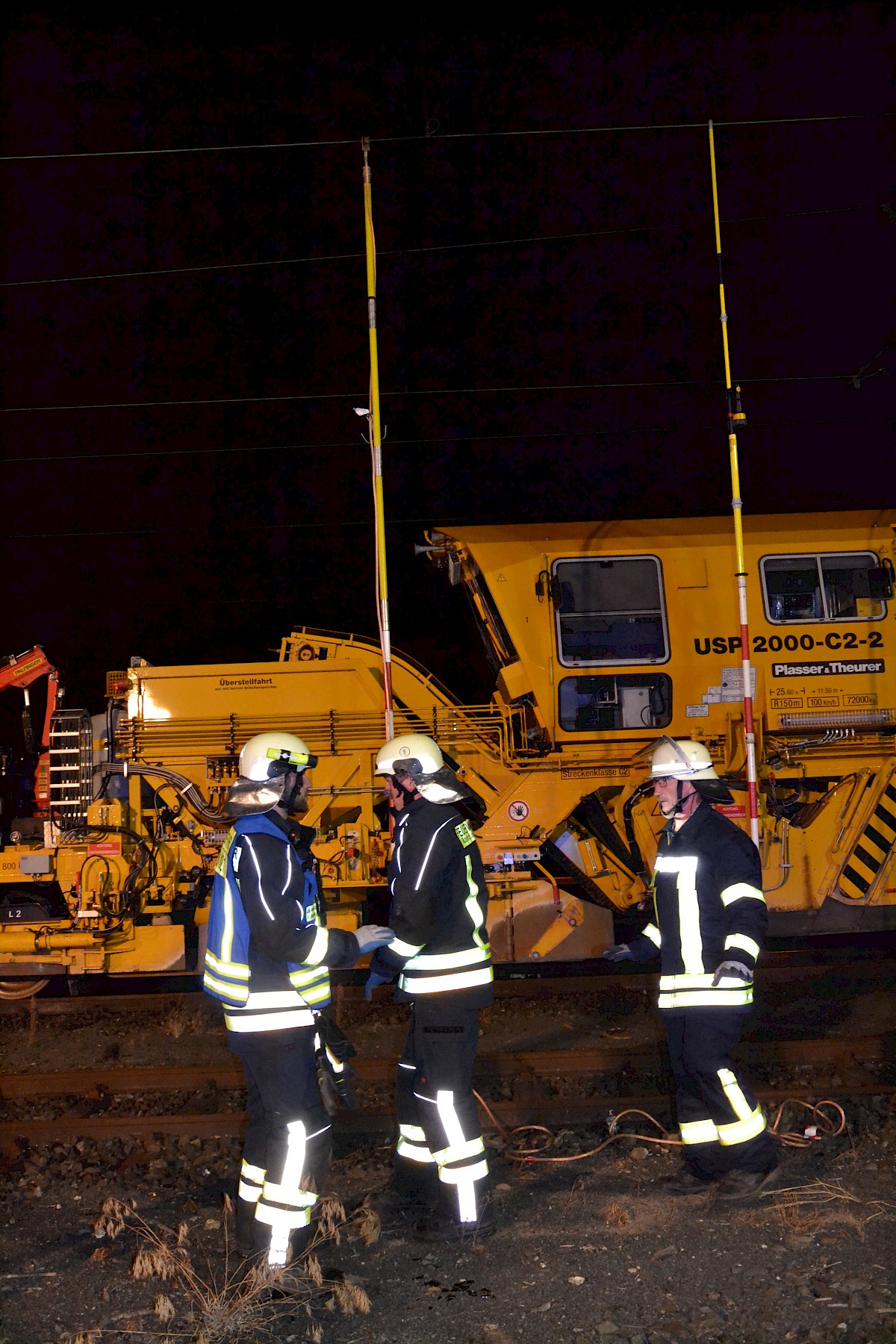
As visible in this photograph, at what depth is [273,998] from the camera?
3.89 metres

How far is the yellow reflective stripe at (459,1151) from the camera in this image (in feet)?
13.8

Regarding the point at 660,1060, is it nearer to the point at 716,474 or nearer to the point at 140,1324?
the point at 140,1324

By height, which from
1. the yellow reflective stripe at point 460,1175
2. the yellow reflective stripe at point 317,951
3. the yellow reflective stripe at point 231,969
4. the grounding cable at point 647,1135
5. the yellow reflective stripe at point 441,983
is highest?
the yellow reflective stripe at point 317,951

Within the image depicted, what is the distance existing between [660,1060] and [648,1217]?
1.81 meters

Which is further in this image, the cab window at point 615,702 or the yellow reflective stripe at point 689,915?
the cab window at point 615,702

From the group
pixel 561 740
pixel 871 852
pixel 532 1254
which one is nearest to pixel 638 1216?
pixel 532 1254

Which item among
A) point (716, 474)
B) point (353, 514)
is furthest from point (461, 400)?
point (716, 474)

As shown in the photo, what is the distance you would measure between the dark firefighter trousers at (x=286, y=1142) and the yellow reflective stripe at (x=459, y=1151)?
53cm

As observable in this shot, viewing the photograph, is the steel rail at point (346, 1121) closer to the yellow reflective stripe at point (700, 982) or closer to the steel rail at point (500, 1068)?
the steel rail at point (500, 1068)

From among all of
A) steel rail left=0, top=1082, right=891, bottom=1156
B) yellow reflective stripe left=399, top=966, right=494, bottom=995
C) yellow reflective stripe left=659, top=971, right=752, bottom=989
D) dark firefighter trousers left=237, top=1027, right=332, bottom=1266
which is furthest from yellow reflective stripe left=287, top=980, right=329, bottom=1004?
steel rail left=0, top=1082, right=891, bottom=1156

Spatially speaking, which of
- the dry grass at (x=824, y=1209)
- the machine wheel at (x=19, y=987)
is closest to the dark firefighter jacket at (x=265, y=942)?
the dry grass at (x=824, y=1209)

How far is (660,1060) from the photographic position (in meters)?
6.07

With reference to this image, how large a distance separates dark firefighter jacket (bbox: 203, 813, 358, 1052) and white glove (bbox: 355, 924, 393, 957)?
0.50ft

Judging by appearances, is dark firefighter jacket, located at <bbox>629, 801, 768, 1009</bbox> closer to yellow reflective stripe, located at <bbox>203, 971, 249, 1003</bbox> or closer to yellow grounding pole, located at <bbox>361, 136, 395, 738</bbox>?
yellow reflective stripe, located at <bbox>203, 971, 249, 1003</bbox>
